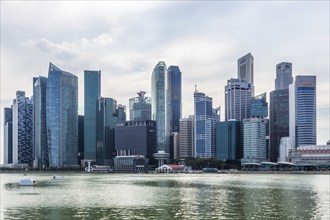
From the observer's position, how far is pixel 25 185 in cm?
11925

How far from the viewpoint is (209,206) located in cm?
6366

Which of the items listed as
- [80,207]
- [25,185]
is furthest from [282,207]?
[25,185]

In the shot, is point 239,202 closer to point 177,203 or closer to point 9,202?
point 177,203

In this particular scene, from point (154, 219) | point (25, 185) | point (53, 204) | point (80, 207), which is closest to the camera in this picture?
point (154, 219)

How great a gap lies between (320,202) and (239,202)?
42.1 feet

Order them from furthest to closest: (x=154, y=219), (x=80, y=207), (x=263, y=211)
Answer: (x=80, y=207)
(x=263, y=211)
(x=154, y=219)

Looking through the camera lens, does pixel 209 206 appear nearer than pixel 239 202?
Yes

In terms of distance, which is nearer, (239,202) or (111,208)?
(111,208)

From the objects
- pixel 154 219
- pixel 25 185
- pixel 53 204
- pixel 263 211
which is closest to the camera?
pixel 154 219

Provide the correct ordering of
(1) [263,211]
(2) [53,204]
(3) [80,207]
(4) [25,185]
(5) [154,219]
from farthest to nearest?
(4) [25,185] < (2) [53,204] < (3) [80,207] < (1) [263,211] < (5) [154,219]

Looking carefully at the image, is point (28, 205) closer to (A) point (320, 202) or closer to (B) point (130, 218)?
(B) point (130, 218)

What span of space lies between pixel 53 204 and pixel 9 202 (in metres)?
8.54

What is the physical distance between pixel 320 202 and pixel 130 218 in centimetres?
3416

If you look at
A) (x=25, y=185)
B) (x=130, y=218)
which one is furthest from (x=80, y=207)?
(x=25, y=185)
